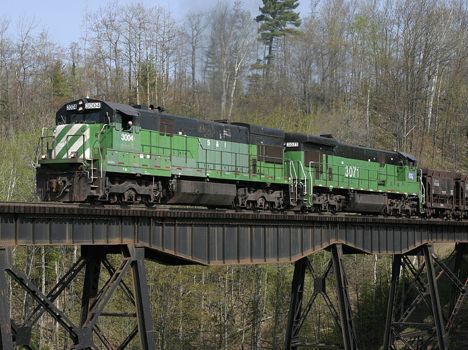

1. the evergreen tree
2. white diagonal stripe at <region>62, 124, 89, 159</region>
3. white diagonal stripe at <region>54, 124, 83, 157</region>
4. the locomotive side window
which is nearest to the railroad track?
white diagonal stripe at <region>62, 124, 89, 159</region>

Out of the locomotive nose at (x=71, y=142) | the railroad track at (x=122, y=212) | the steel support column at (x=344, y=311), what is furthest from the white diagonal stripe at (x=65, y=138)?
the steel support column at (x=344, y=311)

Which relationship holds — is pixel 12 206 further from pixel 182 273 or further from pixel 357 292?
pixel 357 292

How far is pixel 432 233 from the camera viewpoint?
28406 millimetres

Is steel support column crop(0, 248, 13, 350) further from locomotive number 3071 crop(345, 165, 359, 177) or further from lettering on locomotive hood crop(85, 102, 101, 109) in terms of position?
locomotive number 3071 crop(345, 165, 359, 177)

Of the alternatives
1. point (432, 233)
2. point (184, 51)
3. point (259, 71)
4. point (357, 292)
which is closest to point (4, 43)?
point (184, 51)

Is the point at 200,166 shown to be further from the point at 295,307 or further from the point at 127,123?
the point at 295,307

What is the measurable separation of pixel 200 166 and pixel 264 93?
54.9 m

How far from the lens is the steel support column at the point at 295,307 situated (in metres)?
23.5

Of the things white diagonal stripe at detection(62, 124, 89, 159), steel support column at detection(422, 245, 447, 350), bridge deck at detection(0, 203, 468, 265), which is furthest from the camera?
steel support column at detection(422, 245, 447, 350)

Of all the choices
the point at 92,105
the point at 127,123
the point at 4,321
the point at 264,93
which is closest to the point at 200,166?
the point at 127,123

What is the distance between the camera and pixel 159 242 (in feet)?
56.0

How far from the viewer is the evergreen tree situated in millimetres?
84375

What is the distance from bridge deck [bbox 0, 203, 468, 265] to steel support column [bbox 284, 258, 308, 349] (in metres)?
1.73

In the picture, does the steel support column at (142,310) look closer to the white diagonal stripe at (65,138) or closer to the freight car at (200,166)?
the freight car at (200,166)
